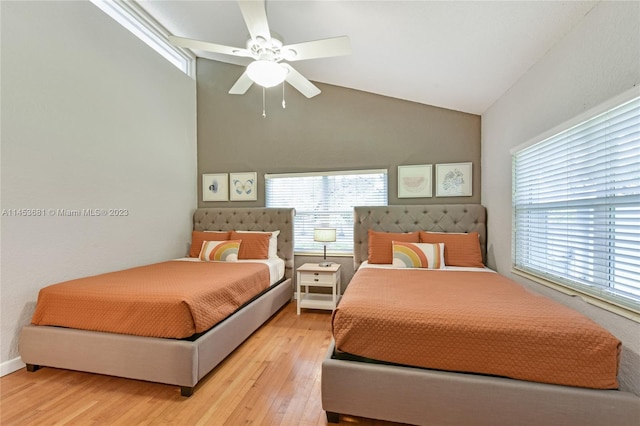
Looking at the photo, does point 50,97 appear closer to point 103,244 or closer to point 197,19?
point 103,244

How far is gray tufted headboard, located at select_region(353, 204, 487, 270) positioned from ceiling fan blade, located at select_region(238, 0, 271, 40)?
2.24 meters

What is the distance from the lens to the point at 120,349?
6.12 feet

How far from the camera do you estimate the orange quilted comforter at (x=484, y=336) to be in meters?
1.30

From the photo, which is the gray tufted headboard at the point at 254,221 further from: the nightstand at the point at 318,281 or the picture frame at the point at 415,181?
the picture frame at the point at 415,181

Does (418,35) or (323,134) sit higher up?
(418,35)

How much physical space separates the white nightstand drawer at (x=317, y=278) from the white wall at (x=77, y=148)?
1886 millimetres

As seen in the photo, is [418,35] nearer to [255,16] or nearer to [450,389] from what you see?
[255,16]

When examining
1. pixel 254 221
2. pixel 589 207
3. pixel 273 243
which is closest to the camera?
pixel 589 207

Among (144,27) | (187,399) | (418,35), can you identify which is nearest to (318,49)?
(418,35)

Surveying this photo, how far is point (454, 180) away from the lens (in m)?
3.44

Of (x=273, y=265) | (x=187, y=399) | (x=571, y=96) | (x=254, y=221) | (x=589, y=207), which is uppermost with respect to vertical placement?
(x=571, y=96)

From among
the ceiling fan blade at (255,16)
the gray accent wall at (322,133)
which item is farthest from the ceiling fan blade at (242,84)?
the gray accent wall at (322,133)

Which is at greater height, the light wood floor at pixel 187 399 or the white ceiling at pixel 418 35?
the white ceiling at pixel 418 35

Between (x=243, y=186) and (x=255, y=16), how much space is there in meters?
2.55
